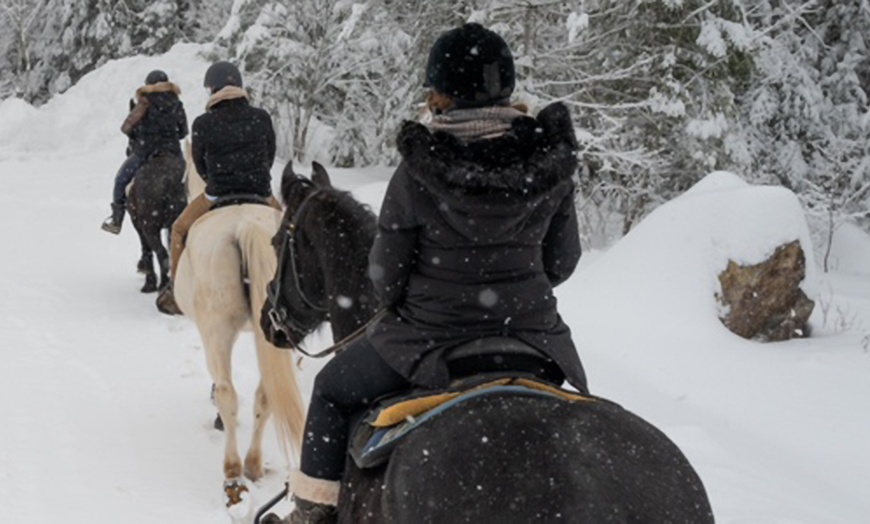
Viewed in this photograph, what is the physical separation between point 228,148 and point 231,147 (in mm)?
25

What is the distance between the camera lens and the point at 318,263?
13.5 feet

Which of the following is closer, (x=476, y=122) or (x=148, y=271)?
(x=476, y=122)

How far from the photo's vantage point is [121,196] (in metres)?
11.2

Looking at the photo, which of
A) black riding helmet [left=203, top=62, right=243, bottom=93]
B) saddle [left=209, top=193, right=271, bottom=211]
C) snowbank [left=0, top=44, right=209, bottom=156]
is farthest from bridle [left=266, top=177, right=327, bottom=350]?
snowbank [left=0, top=44, right=209, bottom=156]

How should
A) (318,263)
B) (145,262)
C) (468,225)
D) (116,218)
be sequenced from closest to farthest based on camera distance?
(468,225) < (318,263) < (145,262) < (116,218)

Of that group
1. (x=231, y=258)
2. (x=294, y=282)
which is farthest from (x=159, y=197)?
(x=294, y=282)

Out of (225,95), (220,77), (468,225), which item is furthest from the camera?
(220,77)

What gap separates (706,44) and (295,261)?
12.1 m

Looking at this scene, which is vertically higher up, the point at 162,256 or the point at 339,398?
the point at 339,398

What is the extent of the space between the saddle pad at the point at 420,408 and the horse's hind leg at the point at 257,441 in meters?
3.17

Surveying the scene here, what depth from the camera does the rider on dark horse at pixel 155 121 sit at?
1028 cm

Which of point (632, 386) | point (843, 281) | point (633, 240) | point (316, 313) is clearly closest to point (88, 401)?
point (316, 313)

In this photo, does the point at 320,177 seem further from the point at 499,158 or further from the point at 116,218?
the point at 116,218

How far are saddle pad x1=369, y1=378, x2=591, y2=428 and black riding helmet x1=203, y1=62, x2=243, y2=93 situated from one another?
4.60m
